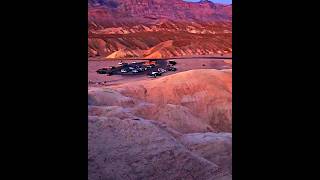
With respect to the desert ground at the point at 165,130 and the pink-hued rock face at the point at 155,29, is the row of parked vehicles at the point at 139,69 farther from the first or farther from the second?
the desert ground at the point at 165,130

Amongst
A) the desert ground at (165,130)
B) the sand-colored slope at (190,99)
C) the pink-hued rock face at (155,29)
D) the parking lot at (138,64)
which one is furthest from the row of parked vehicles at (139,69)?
the desert ground at (165,130)

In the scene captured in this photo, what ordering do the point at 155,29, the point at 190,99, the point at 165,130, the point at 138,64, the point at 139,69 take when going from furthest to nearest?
the point at 155,29 < the point at 138,64 < the point at 139,69 < the point at 190,99 < the point at 165,130

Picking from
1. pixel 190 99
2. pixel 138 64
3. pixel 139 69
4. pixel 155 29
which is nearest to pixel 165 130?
pixel 190 99

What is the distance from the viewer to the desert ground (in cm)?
966

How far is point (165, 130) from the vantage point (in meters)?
13.6

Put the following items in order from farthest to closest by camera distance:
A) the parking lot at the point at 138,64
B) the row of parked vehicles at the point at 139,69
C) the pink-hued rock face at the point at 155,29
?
1. the pink-hued rock face at the point at 155,29
2. the row of parked vehicles at the point at 139,69
3. the parking lot at the point at 138,64

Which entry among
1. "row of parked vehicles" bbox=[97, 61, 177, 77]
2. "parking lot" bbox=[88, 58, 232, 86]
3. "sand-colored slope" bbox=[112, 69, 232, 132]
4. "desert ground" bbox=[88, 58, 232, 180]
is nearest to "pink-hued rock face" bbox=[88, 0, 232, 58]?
"parking lot" bbox=[88, 58, 232, 86]

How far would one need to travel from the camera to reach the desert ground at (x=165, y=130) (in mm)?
9664

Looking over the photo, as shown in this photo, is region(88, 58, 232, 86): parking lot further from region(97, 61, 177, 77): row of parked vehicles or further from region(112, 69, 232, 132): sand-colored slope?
region(112, 69, 232, 132): sand-colored slope

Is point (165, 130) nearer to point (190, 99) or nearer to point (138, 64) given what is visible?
point (190, 99)
